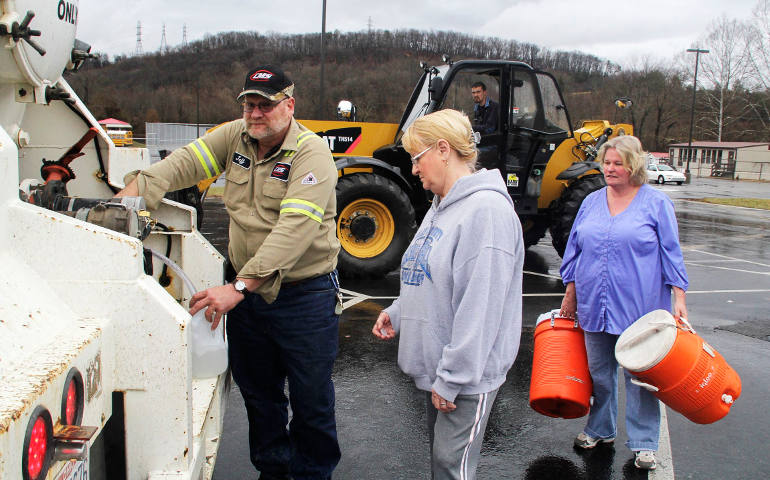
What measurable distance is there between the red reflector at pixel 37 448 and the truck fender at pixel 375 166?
602 centimetres

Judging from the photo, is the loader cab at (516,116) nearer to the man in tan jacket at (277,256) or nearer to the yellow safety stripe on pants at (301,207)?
the man in tan jacket at (277,256)

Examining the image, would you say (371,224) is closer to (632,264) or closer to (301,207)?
(632,264)

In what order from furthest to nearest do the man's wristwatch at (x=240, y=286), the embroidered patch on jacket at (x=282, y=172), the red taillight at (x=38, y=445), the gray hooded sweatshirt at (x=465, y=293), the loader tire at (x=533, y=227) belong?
1. the loader tire at (x=533, y=227)
2. the embroidered patch on jacket at (x=282, y=172)
3. the man's wristwatch at (x=240, y=286)
4. the gray hooded sweatshirt at (x=465, y=293)
5. the red taillight at (x=38, y=445)

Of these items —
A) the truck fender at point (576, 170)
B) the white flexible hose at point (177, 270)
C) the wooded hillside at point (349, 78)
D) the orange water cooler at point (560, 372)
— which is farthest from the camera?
the wooded hillside at point (349, 78)

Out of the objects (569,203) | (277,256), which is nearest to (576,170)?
(569,203)

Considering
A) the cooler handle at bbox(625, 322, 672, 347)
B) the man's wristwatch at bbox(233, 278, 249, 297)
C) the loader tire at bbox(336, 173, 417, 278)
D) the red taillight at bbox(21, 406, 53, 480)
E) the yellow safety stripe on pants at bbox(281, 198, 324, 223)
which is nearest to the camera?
the red taillight at bbox(21, 406, 53, 480)

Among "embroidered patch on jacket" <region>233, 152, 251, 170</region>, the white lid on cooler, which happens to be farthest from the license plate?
the white lid on cooler

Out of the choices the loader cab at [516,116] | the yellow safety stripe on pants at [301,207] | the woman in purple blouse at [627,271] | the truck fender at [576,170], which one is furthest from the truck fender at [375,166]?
the yellow safety stripe on pants at [301,207]

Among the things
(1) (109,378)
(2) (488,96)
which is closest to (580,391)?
(1) (109,378)

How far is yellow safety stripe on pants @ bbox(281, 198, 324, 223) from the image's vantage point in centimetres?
247

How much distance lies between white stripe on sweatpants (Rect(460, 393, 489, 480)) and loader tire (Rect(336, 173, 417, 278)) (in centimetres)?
523

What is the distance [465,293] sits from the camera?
6.79 feet

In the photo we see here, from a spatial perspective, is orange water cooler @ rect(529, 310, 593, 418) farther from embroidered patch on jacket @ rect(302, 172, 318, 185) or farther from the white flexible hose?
the white flexible hose

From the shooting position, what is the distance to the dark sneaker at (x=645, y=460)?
3.32m
